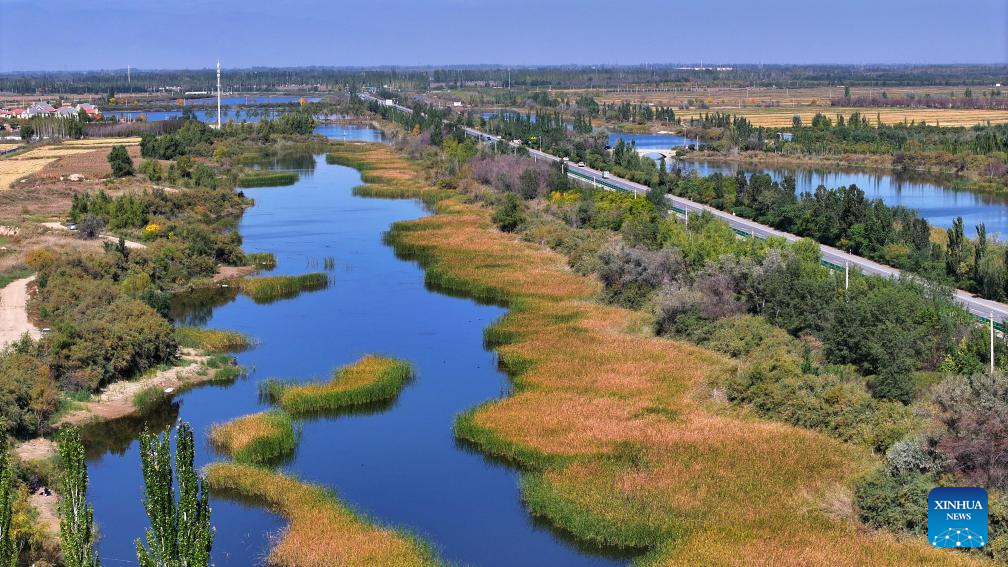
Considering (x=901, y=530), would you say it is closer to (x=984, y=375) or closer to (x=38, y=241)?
(x=984, y=375)

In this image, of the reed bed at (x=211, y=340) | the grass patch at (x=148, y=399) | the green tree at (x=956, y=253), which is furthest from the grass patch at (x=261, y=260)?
the green tree at (x=956, y=253)

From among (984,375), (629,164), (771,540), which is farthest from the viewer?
(629,164)

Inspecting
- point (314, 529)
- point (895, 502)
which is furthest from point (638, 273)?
point (314, 529)

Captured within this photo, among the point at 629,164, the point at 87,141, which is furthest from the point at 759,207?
the point at 87,141

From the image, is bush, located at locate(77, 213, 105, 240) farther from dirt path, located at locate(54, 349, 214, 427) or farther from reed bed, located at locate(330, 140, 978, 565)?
reed bed, located at locate(330, 140, 978, 565)

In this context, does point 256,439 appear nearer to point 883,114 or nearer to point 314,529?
point 314,529

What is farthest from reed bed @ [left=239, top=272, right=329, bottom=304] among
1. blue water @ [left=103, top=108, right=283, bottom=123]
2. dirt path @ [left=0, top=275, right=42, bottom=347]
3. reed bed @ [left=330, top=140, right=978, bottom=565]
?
blue water @ [left=103, top=108, right=283, bottom=123]
